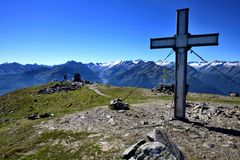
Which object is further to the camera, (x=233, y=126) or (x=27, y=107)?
(x=27, y=107)

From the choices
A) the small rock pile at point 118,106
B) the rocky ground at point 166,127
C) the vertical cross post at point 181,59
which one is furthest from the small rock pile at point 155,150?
the small rock pile at point 118,106

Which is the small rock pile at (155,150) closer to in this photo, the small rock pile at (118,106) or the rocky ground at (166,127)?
the rocky ground at (166,127)

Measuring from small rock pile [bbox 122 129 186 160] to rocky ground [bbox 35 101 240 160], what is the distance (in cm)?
140

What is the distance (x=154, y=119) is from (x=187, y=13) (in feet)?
30.0

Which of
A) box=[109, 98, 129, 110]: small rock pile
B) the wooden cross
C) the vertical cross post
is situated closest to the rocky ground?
box=[109, 98, 129, 110]: small rock pile

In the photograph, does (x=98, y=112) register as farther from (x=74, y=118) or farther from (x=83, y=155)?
(x=83, y=155)

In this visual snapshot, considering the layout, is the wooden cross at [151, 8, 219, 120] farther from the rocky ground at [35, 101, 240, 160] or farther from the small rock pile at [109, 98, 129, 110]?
the small rock pile at [109, 98, 129, 110]

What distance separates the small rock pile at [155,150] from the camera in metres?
14.8

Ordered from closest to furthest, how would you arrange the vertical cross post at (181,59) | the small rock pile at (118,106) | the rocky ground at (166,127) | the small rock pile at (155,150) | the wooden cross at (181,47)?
the small rock pile at (155,150), the rocky ground at (166,127), the wooden cross at (181,47), the vertical cross post at (181,59), the small rock pile at (118,106)

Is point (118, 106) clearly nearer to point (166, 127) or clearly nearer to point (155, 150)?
point (166, 127)

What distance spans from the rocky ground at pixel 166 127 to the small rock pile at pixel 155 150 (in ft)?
4.58

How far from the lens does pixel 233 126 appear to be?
23.7 m

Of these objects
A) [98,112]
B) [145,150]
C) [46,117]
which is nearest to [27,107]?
[46,117]

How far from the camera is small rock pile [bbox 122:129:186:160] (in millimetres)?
14836
